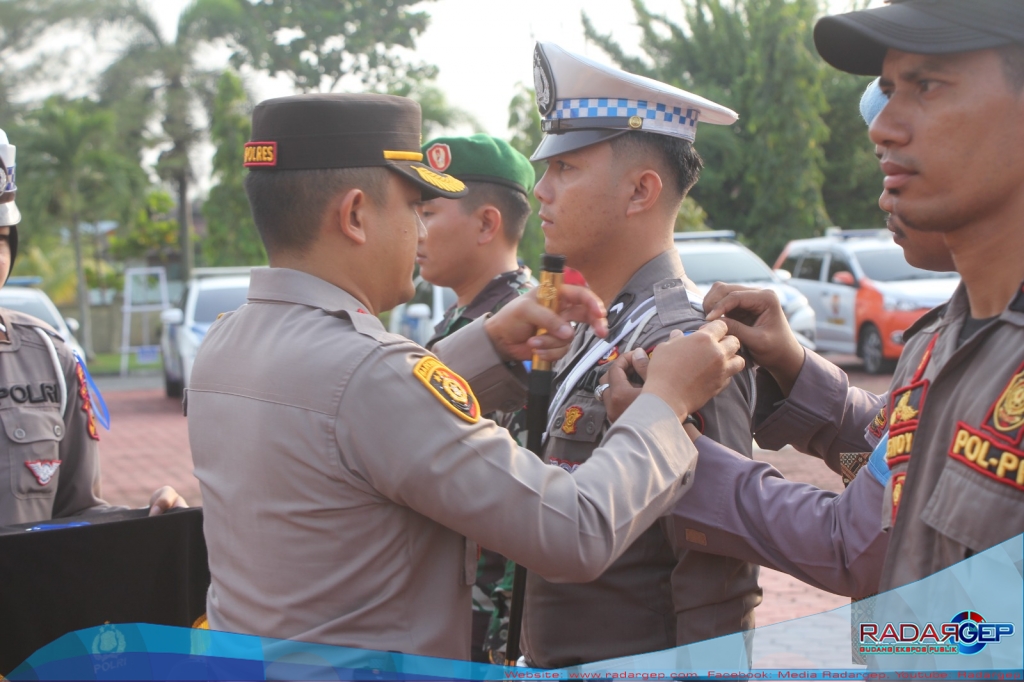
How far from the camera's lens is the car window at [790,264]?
1653 centimetres

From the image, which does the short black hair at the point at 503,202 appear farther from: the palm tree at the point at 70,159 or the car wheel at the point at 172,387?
the palm tree at the point at 70,159

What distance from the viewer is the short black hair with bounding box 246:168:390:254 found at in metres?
2.03

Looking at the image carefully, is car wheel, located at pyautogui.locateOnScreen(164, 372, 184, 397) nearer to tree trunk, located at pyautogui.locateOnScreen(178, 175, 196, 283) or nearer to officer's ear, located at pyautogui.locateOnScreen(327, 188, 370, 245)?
tree trunk, located at pyautogui.locateOnScreen(178, 175, 196, 283)

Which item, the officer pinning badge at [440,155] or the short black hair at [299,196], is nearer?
the short black hair at [299,196]

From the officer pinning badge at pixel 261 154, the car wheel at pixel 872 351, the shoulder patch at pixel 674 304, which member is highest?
the officer pinning badge at pixel 261 154

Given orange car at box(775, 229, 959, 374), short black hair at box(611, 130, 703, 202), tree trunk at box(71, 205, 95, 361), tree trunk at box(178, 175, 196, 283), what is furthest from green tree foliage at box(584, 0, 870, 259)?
short black hair at box(611, 130, 703, 202)

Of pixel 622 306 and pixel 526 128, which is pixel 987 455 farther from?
pixel 526 128

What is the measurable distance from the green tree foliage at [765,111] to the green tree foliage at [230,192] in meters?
11.5

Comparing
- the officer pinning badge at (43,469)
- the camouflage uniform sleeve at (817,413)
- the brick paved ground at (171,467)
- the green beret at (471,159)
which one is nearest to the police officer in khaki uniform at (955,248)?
the camouflage uniform sleeve at (817,413)

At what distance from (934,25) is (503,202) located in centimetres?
256

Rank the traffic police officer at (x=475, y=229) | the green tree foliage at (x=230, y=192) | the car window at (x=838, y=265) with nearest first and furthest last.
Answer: the traffic police officer at (x=475, y=229), the car window at (x=838, y=265), the green tree foliage at (x=230, y=192)

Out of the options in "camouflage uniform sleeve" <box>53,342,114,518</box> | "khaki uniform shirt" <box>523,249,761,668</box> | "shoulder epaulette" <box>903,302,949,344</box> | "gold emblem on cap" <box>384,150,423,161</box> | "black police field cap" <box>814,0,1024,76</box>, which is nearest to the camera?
"black police field cap" <box>814,0,1024,76</box>

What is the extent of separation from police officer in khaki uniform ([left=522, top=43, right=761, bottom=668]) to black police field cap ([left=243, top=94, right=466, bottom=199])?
69 cm
